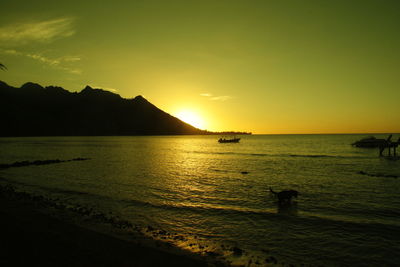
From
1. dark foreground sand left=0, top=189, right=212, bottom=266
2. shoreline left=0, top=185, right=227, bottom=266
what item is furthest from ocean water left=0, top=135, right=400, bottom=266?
dark foreground sand left=0, top=189, right=212, bottom=266

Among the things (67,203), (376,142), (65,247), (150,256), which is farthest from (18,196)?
(376,142)

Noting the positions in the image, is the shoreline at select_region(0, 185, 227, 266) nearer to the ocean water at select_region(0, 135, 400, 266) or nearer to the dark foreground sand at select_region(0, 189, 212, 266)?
the dark foreground sand at select_region(0, 189, 212, 266)

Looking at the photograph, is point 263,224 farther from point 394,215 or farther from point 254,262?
point 394,215

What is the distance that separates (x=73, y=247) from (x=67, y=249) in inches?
10.6

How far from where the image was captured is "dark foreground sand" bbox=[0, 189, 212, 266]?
8555 mm

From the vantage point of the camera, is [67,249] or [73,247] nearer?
[67,249]

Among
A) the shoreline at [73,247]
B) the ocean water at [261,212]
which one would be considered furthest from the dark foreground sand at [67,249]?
the ocean water at [261,212]

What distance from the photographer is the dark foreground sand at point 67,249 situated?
8555 millimetres

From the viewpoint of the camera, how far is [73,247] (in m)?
9.85

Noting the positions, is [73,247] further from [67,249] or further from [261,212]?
[261,212]

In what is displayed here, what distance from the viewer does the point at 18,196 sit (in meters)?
19.7

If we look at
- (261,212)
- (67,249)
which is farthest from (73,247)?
(261,212)

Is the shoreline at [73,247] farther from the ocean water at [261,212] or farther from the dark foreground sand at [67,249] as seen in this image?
the ocean water at [261,212]

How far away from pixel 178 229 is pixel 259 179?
1905 centimetres
